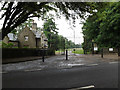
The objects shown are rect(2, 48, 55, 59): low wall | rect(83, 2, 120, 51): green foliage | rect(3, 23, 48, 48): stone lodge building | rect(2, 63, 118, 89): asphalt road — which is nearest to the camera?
rect(2, 63, 118, 89): asphalt road

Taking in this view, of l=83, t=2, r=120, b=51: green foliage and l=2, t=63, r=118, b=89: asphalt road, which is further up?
l=83, t=2, r=120, b=51: green foliage

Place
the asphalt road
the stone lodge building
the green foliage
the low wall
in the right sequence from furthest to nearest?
the stone lodge building → the green foliage → the low wall → the asphalt road

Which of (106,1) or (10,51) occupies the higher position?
(106,1)

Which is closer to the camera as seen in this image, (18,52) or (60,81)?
(60,81)

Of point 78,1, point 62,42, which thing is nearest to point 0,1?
point 78,1

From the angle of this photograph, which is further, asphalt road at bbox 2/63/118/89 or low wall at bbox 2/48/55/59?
low wall at bbox 2/48/55/59

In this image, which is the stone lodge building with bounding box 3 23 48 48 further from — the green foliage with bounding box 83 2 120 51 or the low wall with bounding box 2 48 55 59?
the green foliage with bounding box 83 2 120 51

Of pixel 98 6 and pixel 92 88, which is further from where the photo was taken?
pixel 98 6

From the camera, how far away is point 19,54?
48.1 feet

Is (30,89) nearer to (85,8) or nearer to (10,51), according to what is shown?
(85,8)

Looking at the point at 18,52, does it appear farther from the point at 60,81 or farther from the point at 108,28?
the point at 108,28

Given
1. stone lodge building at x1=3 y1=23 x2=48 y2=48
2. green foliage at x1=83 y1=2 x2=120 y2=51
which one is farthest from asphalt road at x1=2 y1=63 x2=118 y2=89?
stone lodge building at x1=3 y1=23 x2=48 y2=48

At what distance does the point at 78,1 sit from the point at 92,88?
271 inches

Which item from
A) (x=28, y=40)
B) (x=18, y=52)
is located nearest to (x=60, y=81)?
(x=18, y=52)
